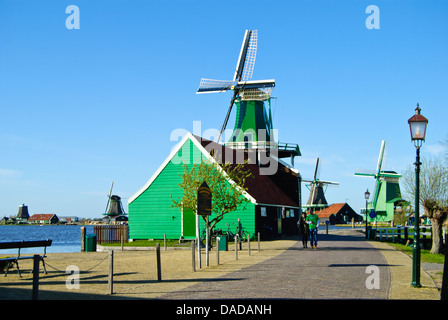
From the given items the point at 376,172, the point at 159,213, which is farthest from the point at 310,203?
the point at 159,213

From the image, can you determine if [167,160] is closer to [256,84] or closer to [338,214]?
[256,84]

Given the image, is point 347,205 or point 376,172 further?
point 347,205

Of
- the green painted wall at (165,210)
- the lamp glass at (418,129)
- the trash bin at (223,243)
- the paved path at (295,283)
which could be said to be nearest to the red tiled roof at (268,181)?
the green painted wall at (165,210)

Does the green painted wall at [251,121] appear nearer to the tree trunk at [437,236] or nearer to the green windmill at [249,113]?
the green windmill at [249,113]

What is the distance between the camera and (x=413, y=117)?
1334 cm

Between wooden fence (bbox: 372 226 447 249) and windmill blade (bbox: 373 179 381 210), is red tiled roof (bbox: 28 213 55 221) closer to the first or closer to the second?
windmill blade (bbox: 373 179 381 210)

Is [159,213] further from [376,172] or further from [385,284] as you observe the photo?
[376,172]

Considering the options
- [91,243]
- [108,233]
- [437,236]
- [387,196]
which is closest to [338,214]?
[387,196]

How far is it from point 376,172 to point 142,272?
70.3 metres

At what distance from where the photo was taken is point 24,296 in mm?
10547

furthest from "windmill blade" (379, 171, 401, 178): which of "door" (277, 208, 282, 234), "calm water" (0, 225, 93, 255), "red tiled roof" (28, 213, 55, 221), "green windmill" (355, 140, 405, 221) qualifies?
"red tiled roof" (28, 213, 55, 221)
